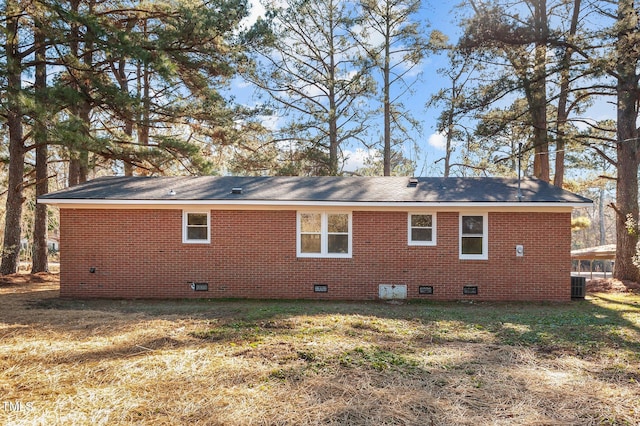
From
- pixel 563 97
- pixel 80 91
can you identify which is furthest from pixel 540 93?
pixel 80 91

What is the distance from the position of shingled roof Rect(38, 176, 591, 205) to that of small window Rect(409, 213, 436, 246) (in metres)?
0.55

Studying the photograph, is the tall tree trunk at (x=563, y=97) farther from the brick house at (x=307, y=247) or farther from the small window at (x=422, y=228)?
the small window at (x=422, y=228)

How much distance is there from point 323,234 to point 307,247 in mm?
567

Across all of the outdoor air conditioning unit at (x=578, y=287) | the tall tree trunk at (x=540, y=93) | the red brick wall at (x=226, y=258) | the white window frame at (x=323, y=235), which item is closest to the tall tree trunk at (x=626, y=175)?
the tall tree trunk at (x=540, y=93)

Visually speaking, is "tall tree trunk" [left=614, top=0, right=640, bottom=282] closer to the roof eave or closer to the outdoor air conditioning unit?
the outdoor air conditioning unit

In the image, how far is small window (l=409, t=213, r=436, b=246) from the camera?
11367 mm

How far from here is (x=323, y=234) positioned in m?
11.5

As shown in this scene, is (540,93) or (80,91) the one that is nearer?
(80,91)

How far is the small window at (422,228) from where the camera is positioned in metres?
11.4

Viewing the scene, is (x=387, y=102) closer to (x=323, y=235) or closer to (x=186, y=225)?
(x=323, y=235)

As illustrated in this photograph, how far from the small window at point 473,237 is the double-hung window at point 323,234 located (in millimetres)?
3079

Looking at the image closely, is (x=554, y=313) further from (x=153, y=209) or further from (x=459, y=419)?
(x=153, y=209)

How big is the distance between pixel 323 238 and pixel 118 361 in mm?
6735

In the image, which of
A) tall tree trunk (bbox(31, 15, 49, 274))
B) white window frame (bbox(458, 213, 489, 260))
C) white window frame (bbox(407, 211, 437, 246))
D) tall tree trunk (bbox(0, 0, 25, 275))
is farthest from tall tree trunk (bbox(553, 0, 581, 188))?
tall tree trunk (bbox(0, 0, 25, 275))
